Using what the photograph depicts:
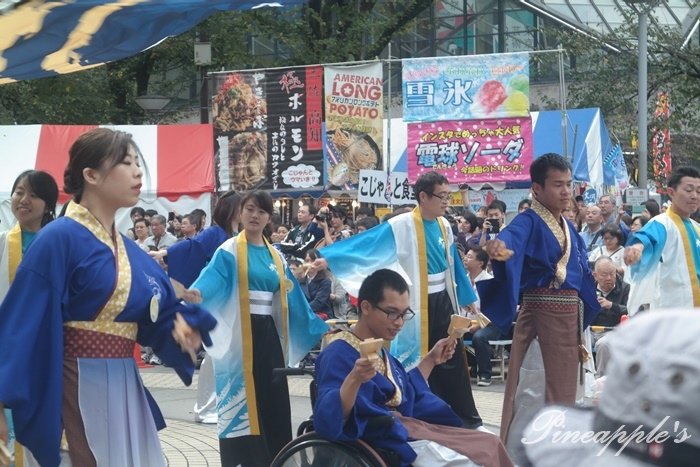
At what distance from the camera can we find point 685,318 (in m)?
1.59

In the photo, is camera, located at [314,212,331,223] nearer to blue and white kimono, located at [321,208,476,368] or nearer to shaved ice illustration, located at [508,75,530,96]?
shaved ice illustration, located at [508,75,530,96]

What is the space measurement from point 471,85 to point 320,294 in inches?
153

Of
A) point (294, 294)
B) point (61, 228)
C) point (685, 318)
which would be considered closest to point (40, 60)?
point (61, 228)

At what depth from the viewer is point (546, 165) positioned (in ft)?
20.9

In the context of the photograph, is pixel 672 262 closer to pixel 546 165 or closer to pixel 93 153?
pixel 546 165

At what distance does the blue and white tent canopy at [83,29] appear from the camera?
371 cm

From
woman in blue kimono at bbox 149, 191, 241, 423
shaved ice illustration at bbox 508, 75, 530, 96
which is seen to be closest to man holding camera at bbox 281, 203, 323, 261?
shaved ice illustration at bbox 508, 75, 530, 96

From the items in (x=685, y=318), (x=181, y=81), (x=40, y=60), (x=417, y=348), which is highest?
(x=181, y=81)

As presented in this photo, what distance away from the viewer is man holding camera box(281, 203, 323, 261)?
12797 mm

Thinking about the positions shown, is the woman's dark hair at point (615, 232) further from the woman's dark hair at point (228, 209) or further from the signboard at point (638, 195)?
the woman's dark hair at point (228, 209)

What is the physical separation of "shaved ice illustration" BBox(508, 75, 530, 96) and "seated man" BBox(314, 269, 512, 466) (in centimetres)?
907

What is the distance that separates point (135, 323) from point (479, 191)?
1197 centimetres

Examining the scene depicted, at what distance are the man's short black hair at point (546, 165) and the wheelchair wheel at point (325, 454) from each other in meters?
2.40

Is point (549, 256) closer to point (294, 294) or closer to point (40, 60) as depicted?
point (294, 294)
